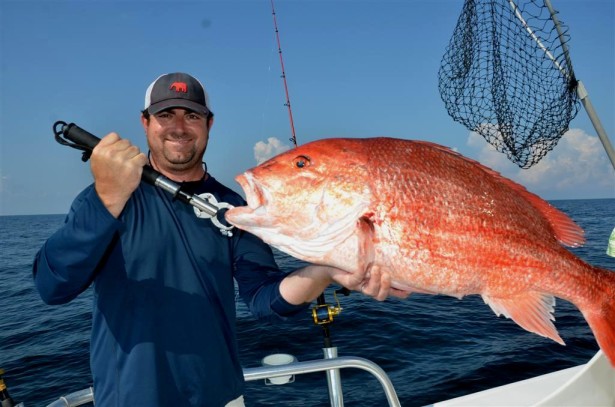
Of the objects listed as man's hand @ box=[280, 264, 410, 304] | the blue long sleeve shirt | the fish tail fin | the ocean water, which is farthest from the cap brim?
the ocean water

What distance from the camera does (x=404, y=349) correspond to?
25.9 feet

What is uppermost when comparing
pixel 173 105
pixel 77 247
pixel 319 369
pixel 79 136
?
pixel 173 105

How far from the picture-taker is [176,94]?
107 inches

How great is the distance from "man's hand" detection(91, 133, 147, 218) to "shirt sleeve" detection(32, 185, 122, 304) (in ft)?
0.18

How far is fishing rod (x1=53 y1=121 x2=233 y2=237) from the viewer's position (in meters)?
2.08

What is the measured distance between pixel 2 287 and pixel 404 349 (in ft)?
56.5

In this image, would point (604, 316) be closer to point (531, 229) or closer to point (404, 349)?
point (531, 229)

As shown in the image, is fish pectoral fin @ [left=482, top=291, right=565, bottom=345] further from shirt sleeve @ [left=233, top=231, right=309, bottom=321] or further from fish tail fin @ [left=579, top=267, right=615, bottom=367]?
shirt sleeve @ [left=233, top=231, right=309, bottom=321]

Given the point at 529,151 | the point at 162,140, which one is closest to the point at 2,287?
the point at 162,140

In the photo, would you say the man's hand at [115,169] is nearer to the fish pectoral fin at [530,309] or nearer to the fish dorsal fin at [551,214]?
the fish dorsal fin at [551,214]

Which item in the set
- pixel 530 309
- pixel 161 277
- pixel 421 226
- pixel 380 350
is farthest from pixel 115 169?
pixel 380 350

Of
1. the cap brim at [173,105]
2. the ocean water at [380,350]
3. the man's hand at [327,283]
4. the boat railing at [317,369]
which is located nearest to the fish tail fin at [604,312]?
the man's hand at [327,283]

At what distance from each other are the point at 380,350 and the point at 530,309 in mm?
6196

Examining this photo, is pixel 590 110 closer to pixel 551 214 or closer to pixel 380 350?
pixel 551 214
